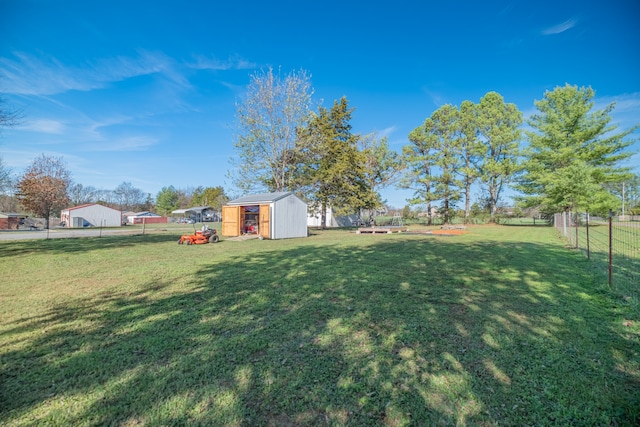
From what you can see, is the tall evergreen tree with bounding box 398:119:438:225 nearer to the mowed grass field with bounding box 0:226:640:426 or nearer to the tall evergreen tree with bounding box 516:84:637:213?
the tall evergreen tree with bounding box 516:84:637:213

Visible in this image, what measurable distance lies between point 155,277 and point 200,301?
2414 mm

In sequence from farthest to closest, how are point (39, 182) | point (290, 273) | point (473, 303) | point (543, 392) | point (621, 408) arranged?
point (39, 182)
point (290, 273)
point (473, 303)
point (543, 392)
point (621, 408)

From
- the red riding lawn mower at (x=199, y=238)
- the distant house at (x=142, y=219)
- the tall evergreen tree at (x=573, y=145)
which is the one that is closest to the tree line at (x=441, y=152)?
the tall evergreen tree at (x=573, y=145)

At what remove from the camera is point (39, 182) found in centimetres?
2853

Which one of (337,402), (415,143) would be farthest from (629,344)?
(415,143)

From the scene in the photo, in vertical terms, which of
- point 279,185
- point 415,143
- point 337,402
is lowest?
point 337,402

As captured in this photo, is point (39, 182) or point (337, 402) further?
point (39, 182)

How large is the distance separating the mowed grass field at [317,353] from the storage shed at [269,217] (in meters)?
11.1

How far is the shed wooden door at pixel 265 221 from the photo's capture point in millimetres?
16953

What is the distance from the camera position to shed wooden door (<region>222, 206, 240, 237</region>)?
18578 mm

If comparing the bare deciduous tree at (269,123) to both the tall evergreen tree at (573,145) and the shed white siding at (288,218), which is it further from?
the tall evergreen tree at (573,145)

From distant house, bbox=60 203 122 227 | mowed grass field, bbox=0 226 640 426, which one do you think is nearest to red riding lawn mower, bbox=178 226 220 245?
mowed grass field, bbox=0 226 640 426

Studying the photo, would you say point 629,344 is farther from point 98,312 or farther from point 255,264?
point 255,264

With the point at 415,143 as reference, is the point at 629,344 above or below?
below
